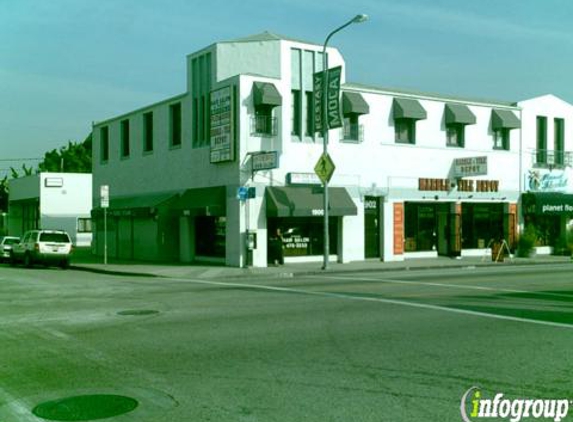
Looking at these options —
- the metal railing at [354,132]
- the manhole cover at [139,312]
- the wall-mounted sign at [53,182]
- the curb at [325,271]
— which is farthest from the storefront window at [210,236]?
the wall-mounted sign at [53,182]

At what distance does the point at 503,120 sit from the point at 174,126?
16.4 meters

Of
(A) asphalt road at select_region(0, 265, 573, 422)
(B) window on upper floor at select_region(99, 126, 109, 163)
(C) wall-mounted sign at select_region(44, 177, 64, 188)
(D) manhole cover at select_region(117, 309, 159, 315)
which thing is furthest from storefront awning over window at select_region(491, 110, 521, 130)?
(C) wall-mounted sign at select_region(44, 177, 64, 188)

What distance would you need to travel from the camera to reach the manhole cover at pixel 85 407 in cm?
628

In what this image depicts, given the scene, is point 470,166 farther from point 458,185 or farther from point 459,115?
point 459,115

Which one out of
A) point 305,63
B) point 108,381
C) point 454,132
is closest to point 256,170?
point 305,63

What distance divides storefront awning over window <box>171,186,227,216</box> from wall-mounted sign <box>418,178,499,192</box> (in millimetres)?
9978

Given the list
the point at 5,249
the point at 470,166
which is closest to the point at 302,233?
the point at 470,166

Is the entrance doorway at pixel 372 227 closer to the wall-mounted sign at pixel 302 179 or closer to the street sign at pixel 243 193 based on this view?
the wall-mounted sign at pixel 302 179

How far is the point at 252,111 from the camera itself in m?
27.5

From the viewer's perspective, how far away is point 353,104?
1148 inches

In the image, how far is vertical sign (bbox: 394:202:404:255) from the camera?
1244 inches

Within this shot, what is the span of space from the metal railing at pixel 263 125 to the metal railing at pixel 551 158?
52.0 feet

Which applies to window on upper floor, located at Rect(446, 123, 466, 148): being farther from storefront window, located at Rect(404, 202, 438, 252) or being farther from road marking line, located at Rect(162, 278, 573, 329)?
road marking line, located at Rect(162, 278, 573, 329)

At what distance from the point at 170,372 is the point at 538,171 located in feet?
106
